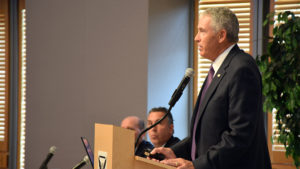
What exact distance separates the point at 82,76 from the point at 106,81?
0.31 meters

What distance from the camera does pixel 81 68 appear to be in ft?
16.1

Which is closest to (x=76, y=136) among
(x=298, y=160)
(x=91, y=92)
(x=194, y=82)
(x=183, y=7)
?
(x=91, y=92)

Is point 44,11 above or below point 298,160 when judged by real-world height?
above

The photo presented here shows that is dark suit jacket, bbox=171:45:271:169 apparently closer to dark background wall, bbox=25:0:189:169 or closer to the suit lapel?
the suit lapel

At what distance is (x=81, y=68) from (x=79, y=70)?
0.03 m

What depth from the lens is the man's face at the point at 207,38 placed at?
7.27ft

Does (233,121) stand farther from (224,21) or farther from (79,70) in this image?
(79,70)

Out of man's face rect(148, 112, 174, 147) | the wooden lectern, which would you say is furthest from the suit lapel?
man's face rect(148, 112, 174, 147)

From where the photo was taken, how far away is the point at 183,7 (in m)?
4.81

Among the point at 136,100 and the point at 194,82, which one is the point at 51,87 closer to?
the point at 136,100

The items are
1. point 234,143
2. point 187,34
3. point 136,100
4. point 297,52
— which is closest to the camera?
point 234,143

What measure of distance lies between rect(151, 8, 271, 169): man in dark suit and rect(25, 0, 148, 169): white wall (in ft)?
7.56

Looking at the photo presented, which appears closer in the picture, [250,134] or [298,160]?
[250,134]

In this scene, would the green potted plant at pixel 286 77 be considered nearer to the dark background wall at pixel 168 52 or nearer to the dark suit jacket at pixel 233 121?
the dark background wall at pixel 168 52
